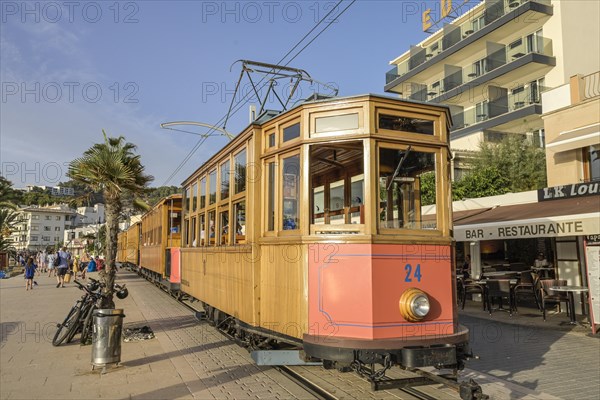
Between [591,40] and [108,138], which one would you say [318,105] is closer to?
[108,138]

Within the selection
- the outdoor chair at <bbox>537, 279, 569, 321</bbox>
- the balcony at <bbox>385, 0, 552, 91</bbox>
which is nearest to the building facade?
the outdoor chair at <bbox>537, 279, 569, 321</bbox>

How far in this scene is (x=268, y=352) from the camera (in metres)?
5.16

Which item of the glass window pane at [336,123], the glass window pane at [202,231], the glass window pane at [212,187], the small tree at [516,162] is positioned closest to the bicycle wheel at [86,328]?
the glass window pane at [202,231]

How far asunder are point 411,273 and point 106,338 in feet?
13.7

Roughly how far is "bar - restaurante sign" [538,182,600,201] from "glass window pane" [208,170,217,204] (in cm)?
825

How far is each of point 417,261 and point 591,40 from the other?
2551 cm

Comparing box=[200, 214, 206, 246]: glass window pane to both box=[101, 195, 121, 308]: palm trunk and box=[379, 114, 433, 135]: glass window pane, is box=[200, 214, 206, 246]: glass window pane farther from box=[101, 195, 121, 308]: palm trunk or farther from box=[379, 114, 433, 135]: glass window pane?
box=[379, 114, 433, 135]: glass window pane

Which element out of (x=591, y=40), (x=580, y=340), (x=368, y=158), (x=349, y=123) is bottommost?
(x=580, y=340)

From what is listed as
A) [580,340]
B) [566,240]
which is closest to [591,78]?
[566,240]

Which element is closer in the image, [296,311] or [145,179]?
[296,311]

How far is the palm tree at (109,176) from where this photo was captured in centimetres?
915

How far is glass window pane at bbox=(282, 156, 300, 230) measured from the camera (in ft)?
17.0

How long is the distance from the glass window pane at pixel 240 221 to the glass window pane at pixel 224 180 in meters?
0.52

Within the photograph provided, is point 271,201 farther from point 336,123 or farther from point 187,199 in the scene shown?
point 187,199
